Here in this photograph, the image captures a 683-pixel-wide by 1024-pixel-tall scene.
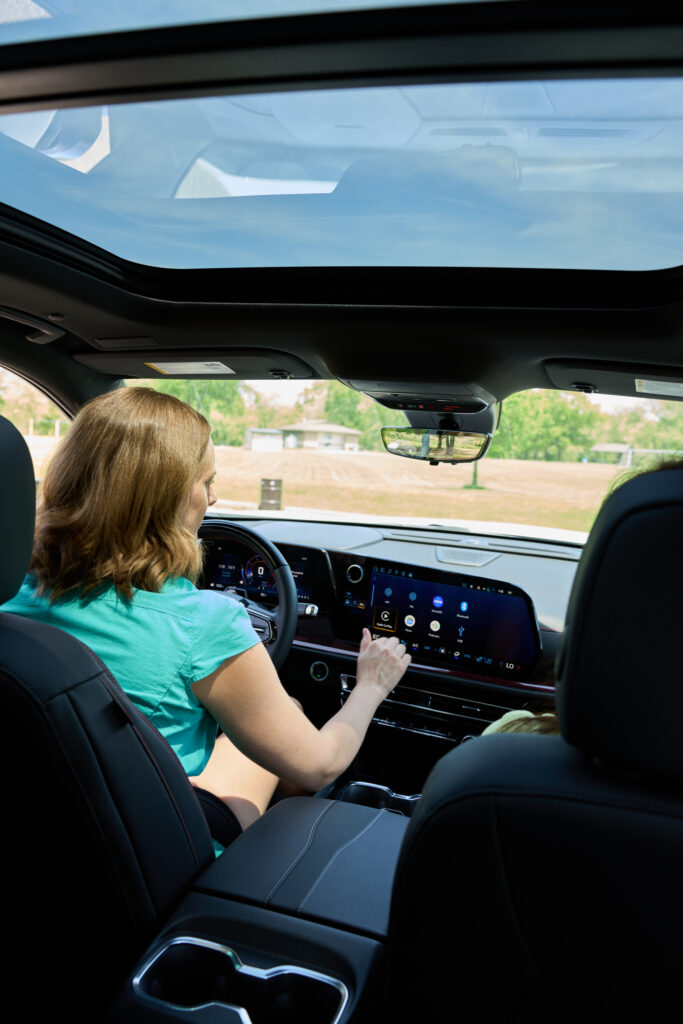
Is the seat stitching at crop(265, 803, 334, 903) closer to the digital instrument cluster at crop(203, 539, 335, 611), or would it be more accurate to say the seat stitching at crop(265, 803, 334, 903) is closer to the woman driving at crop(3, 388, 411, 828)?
the woman driving at crop(3, 388, 411, 828)

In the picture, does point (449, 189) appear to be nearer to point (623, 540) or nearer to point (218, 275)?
point (218, 275)

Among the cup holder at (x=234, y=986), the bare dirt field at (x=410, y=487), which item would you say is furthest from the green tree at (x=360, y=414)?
the cup holder at (x=234, y=986)

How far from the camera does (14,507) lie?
133 cm

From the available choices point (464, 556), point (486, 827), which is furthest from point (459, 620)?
point (486, 827)

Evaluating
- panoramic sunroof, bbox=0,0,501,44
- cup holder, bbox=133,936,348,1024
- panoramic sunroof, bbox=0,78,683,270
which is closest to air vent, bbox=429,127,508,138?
panoramic sunroof, bbox=0,78,683,270

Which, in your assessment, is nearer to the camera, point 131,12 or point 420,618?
point 131,12

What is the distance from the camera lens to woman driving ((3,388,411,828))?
5.11ft

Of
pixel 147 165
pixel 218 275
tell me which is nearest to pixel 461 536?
pixel 218 275

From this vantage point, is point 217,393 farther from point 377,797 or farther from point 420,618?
point 377,797

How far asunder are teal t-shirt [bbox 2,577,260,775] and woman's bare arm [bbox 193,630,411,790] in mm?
43

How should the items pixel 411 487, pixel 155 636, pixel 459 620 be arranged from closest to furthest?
pixel 155 636 < pixel 459 620 < pixel 411 487

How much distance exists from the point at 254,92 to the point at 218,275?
96cm

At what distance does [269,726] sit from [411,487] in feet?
→ 7.69

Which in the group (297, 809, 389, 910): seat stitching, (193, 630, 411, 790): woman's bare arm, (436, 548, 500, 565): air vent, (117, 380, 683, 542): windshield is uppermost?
(117, 380, 683, 542): windshield
